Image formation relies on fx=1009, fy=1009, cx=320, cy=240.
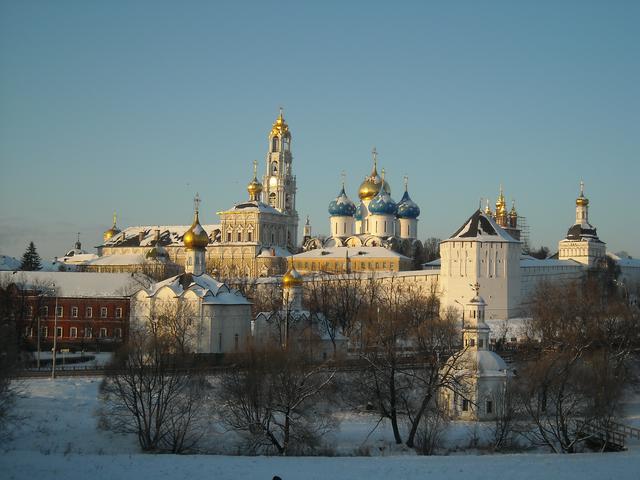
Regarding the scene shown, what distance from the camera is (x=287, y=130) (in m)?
84.8

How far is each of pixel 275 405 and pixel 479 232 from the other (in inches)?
1223

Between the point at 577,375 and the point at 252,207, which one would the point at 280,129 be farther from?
the point at 577,375

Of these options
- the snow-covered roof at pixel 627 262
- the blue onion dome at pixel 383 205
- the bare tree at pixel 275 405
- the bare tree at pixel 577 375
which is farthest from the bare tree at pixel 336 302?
the snow-covered roof at pixel 627 262

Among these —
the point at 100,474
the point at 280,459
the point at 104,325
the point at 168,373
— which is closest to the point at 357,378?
the point at 168,373

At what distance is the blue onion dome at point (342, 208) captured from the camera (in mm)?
78562

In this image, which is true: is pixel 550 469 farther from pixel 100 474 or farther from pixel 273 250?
pixel 273 250

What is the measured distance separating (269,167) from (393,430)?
5871 centimetres

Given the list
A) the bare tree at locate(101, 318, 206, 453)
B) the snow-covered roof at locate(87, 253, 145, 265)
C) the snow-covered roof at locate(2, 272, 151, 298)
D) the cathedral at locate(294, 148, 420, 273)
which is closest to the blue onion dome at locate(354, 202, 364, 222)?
the cathedral at locate(294, 148, 420, 273)

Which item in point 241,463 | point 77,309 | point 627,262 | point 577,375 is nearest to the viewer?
point 241,463

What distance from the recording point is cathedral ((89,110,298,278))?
72.6 m

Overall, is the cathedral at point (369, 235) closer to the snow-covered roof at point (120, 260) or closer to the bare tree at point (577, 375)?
the snow-covered roof at point (120, 260)

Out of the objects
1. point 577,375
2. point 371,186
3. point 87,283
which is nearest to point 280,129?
point 371,186

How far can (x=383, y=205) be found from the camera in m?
75.7

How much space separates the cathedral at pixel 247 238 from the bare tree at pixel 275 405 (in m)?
37.6
